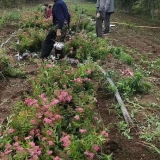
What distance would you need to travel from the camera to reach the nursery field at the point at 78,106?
426 centimetres

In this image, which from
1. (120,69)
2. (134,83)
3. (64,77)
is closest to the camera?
(64,77)

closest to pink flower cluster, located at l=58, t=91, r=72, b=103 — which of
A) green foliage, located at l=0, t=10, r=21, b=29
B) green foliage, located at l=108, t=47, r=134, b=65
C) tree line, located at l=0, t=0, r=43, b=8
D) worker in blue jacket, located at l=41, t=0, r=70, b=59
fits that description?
worker in blue jacket, located at l=41, t=0, r=70, b=59

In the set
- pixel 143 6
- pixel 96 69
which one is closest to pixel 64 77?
pixel 96 69

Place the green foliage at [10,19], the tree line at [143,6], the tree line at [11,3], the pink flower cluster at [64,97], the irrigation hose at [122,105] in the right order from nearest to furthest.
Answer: the pink flower cluster at [64,97] → the irrigation hose at [122,105] → the green foliage at [10,19] → the tree line at [143,6] → the tree line at [11,3]

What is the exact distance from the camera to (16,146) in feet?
13.1

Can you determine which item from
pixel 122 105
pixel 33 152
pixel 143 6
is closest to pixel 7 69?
pixel 122 105

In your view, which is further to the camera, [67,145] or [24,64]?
[24,64]

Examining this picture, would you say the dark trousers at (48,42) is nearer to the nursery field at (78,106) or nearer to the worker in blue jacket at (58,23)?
the worker in blue jacket at (58,23)

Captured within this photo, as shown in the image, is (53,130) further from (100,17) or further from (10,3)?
(10,3)

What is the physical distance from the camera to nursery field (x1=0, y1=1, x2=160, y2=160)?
4.26m

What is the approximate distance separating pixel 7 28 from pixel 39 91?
8479mm

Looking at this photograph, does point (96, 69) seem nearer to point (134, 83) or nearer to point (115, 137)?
point (134, 83)

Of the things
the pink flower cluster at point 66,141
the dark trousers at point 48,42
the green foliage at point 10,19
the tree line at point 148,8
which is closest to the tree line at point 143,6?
the tree line at point 148,8

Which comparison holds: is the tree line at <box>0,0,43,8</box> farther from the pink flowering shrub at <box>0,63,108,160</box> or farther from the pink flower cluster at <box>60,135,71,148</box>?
the pink flower cluster at <box>60,135,71,148</box>
